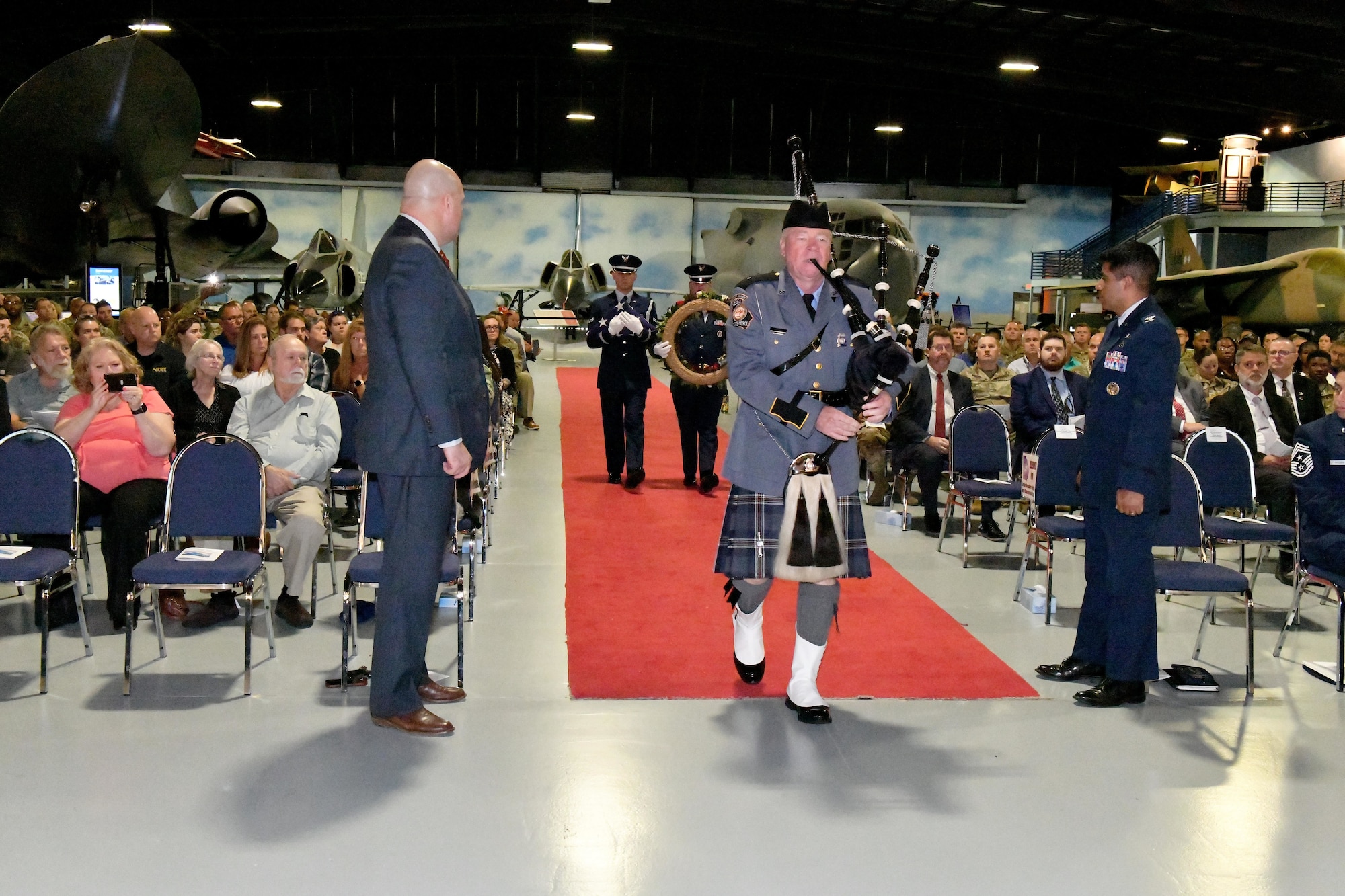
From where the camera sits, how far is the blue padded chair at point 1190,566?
169 inches

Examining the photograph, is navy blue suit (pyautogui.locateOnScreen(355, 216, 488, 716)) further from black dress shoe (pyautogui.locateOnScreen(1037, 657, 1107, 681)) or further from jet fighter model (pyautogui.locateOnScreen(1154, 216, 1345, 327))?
jet fighter model (pyautogui.locateOnScreen(1154, 216, 1345, 327))

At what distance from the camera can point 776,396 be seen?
12.3ft

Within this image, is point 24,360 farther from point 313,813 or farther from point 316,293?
point 316,293

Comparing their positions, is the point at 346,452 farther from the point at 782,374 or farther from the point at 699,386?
the point at 782,374

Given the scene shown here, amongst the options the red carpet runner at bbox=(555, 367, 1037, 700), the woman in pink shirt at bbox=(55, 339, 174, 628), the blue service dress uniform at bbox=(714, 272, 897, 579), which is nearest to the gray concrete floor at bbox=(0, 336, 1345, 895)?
the red carpet runner at bbox=(555, 367, 1037, 700)

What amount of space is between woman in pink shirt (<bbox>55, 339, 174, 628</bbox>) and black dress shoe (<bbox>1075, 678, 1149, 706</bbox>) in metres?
4.08

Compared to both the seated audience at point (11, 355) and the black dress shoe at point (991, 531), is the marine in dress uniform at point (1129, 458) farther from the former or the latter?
the seated audience at point (11, 355)

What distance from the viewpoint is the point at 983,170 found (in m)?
32.0

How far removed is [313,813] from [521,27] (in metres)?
23.9

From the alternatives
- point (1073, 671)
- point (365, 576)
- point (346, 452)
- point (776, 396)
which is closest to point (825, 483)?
point (776, 396)

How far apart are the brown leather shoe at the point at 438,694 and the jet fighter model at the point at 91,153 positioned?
41.2ft

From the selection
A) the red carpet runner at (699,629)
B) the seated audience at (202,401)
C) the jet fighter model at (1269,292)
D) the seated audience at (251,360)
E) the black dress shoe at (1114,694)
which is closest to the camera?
the black dress shoe at (1114,694)

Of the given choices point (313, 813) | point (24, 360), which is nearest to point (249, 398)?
point (313, 813)

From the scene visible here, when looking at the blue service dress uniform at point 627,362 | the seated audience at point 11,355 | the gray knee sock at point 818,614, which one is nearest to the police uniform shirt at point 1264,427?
the blue service dress uniform at point 627,362
